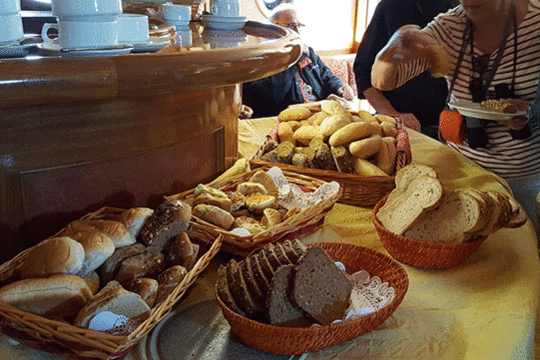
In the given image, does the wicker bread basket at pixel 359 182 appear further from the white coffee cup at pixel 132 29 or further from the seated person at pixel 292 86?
the seated person at pixel 292 86

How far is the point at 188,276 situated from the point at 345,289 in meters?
0.28

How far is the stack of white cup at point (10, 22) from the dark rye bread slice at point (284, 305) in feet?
2.38

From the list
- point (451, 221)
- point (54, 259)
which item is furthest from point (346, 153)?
point (54, 259)

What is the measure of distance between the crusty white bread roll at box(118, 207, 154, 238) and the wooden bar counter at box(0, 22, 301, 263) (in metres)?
0.17

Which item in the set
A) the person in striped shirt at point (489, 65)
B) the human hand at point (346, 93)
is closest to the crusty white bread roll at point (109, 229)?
the person in striped shirt at point (489, 65)

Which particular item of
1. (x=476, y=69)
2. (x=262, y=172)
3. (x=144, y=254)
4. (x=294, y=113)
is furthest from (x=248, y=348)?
(x=476, y=69)

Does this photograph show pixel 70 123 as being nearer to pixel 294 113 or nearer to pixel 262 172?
pixel 262 172

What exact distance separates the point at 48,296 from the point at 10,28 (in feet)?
1.87

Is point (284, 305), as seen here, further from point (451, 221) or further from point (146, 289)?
point (451, 221)

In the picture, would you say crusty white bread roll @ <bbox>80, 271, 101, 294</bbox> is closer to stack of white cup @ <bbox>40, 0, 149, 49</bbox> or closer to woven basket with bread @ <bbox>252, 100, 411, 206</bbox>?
stack of white cup @ <bbox>40, 0, 149, 49</bbox>

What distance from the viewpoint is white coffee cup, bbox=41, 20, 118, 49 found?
0.97m

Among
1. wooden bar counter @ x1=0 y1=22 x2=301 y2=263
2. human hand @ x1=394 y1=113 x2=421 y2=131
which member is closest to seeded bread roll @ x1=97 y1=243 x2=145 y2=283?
wooden bar counter @ x1=0 y1=22 x2=301 y2=263

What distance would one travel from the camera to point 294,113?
1791 millimetres

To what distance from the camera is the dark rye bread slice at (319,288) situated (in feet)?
2.66
